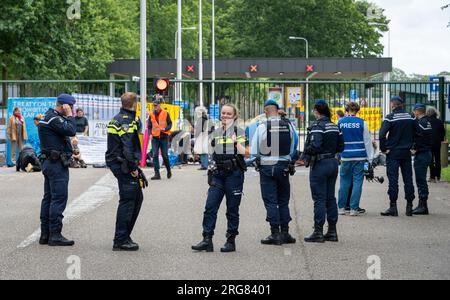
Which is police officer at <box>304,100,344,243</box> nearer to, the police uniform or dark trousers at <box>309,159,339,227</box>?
dark trousers at <box>309,159,339,227</box>

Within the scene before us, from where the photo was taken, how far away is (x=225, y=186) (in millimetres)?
10258

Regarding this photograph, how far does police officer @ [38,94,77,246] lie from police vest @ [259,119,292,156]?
89.1 inches

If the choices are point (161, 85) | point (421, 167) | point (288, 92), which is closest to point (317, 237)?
point (421, 167)

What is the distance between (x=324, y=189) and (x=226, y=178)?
57.4 inches

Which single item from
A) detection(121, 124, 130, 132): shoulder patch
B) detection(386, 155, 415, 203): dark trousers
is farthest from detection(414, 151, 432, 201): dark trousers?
detection(121, 124, 130, 132): shoulder patch

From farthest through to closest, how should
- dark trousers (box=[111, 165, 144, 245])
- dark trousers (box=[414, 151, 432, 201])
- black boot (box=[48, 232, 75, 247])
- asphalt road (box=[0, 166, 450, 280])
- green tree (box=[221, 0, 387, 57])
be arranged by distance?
green tree (box=[221, 0, 387, 57])
dark trousers (box=[414, 151, 432, 201])
black boot (box=[48, 232, 75, 247])
dark trousers (box=[111, 165, 144, 245])
asphalt road (box=[0, 166, 450, 280])

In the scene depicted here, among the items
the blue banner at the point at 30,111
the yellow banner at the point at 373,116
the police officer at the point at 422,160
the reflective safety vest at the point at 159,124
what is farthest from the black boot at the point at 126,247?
the yellow banner at the point at 373,116

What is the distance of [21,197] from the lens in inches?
633

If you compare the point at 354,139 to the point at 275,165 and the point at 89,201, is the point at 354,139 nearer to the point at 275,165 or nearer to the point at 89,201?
the point at 275,165

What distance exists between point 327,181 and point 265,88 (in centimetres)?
1419

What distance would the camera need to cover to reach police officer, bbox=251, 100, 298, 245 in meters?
10.7

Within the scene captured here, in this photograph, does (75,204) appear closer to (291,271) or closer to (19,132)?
(291,271)

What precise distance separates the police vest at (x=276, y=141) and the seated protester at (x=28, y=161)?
1221 cm

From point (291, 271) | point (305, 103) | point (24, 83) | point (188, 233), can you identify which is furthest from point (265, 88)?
point (291, 271)
